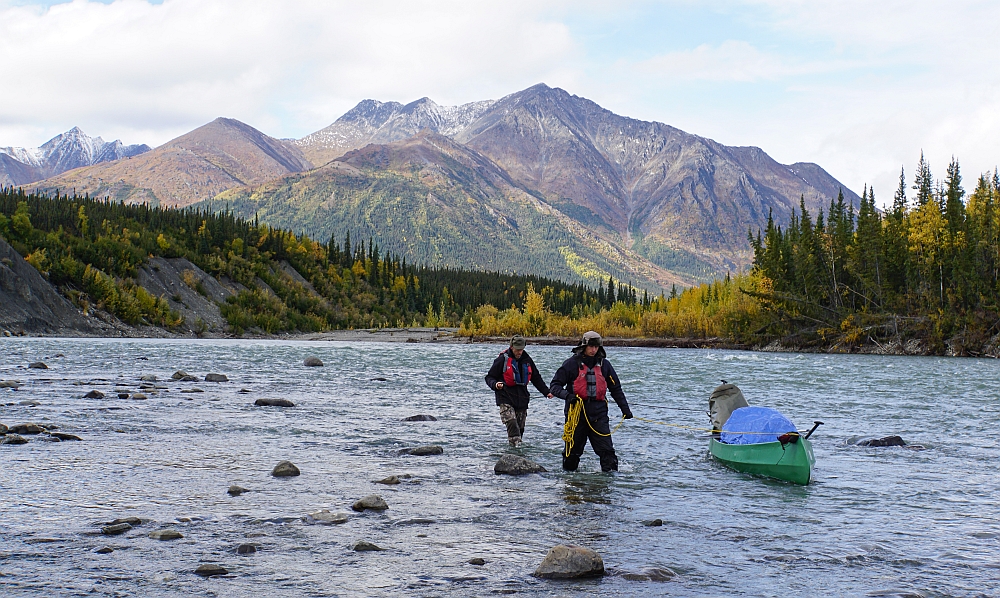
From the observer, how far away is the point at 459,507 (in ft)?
45.8

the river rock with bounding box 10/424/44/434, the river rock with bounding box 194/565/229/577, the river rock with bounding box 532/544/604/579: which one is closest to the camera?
the river rock with bounding box 194/565/229/577

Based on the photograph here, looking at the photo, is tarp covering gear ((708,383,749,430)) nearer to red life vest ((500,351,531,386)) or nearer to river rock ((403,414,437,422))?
red life vest ((500,351,531,386))

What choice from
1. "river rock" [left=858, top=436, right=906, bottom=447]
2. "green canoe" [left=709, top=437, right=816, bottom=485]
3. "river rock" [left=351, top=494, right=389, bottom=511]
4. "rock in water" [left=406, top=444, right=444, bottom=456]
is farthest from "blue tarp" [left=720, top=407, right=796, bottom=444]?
"river rock" [left=351, top=494, right=389, bottom=511]

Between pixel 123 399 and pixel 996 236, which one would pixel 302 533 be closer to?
pixel 123 399

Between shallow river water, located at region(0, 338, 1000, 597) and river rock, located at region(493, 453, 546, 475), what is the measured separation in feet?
1.62

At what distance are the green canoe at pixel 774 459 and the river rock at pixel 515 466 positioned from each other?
15.3ft

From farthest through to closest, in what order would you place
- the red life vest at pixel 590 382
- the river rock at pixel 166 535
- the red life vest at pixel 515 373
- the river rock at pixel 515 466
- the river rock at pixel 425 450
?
the river rock at pixel 425 450, the red life vest at pixel 515 373, the river rock at pixel 515 466, the red life vest at pixel 590 382, the river rock at pixel 166 535

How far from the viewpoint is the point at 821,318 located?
326 ft

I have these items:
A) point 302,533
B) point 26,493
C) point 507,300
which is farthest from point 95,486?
point 507,300

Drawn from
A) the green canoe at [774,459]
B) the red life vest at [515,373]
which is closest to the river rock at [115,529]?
the red life vest at [515,373]

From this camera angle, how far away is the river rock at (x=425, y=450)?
1958 centimetres

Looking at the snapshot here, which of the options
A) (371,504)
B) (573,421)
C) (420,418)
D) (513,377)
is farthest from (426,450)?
(420,418)

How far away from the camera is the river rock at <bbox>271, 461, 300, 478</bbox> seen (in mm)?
16281

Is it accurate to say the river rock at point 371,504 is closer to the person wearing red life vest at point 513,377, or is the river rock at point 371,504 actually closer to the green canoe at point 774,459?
the person wearing red life vest at point 513,377
